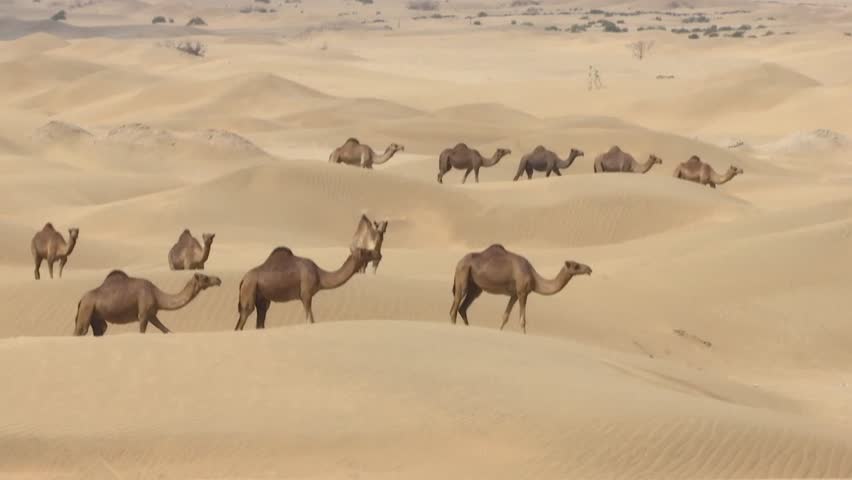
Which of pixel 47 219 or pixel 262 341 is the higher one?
pixel 262 341

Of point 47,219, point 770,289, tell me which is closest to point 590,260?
point 770,289

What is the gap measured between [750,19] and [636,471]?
98.5m

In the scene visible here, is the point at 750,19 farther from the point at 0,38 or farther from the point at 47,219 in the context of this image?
the point at 47,219

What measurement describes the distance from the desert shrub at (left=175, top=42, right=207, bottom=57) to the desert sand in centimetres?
207

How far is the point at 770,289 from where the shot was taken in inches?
832

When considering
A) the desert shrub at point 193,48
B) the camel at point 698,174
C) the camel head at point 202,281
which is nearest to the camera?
the camel head at point 202,281

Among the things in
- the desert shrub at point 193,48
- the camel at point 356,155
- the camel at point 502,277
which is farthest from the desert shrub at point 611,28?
the camel at point 502,277

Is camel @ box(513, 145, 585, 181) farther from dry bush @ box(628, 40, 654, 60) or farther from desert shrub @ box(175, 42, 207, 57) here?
dry bush @ box(628, 40, 654, 60)

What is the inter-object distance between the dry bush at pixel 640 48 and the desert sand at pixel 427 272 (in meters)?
5.20

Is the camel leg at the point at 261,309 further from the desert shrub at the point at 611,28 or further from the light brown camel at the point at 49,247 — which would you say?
the desert shrub at the point at 611,28

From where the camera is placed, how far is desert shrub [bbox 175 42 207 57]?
75250 millimetres

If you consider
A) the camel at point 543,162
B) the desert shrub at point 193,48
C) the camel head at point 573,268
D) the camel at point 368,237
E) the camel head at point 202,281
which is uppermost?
the camel head at point 202,281

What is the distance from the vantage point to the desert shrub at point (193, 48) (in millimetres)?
75250

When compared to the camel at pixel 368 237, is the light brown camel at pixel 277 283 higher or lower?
higher
